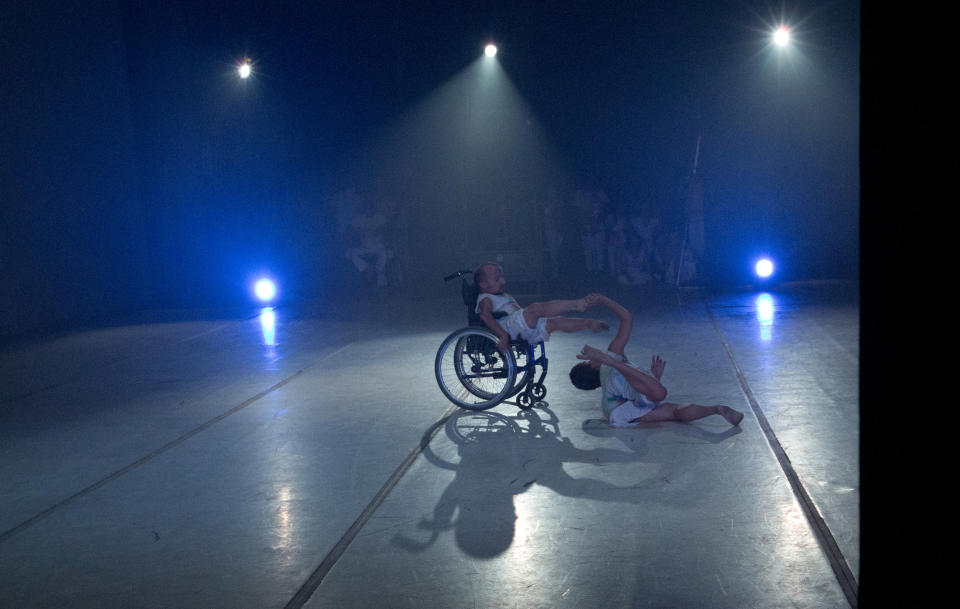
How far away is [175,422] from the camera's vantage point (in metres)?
5.46

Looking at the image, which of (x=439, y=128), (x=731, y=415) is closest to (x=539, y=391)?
(x=731, y=415)

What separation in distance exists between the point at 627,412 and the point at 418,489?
57.0 inches

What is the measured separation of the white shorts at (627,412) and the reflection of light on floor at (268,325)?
460cm

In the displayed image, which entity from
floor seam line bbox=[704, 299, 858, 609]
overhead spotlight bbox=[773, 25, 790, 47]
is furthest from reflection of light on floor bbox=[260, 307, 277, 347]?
overhead spotlight bbox=[773, 25, 790, 47]

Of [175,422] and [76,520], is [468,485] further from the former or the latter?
[175,422]

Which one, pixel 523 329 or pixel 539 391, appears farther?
pixel 539 391

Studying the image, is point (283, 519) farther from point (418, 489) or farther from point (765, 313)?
point (765, 313)

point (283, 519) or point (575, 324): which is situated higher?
point (575, 324)

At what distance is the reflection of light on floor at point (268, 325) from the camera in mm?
8714

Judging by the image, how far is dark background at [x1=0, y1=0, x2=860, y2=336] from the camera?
1210 centimetres

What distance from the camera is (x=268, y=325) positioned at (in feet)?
32.4

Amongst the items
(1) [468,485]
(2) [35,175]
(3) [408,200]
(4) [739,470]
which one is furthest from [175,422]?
(3) [408,200]
